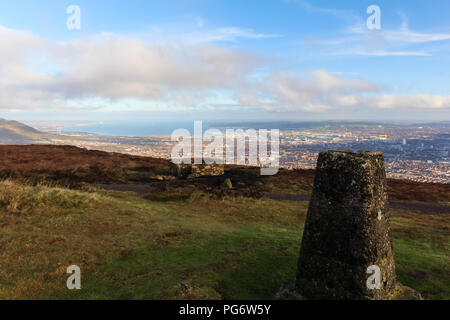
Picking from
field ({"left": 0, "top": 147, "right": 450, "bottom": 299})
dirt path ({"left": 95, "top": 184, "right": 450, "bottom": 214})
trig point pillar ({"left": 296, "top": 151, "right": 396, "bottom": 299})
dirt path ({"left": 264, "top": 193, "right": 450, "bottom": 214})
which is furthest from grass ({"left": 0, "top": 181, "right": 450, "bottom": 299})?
dirt path ({"left": 95, "top": 184, "right": 450, "bottom": 214})

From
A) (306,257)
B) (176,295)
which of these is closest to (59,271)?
(176,295)

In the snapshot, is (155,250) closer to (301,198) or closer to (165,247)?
(165,247)

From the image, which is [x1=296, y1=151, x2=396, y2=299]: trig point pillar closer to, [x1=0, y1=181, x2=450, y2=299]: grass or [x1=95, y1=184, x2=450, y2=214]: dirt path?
[x1=0, y1=181, x2=450, y2=299]: grass

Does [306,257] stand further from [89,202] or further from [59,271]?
[89,202]

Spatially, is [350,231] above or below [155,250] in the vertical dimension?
above

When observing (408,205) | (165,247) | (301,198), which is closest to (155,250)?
(165,247)
